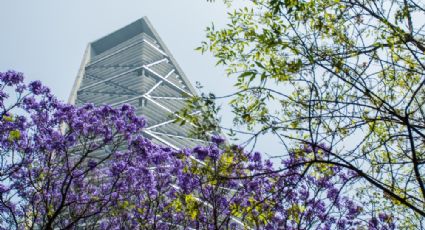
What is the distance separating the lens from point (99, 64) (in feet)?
306

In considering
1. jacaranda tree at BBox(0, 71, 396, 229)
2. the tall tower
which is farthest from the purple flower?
the tall tower

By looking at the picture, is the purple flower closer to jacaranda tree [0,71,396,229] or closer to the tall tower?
jacaranda tree [0,71,396,229]

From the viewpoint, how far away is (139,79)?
82.1 metres

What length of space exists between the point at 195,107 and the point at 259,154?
590 cm

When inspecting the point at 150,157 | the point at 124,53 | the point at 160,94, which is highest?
the point at 124,53

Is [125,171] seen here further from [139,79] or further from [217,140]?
[139,79]

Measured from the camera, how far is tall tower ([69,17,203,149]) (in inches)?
2972

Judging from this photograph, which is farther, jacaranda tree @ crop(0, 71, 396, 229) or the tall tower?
the tall tower

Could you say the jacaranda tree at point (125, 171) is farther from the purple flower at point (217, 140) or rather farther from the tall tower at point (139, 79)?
the tall tower at point (139, 79)

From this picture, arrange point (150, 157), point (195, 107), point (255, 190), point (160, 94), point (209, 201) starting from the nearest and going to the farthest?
1. point (195, 107)
2. point (209, 201)
3. point (255, 190)
4. point (150, 157)
5. point (160, 94)

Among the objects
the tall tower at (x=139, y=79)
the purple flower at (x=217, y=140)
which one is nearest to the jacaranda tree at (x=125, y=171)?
the purple flower at (x=217, y=140)

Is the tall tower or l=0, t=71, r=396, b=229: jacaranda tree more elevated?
the tall tower

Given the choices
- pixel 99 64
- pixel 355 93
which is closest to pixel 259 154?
pixel 355 93

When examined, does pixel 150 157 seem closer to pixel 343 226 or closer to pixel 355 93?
pixel 343 226
